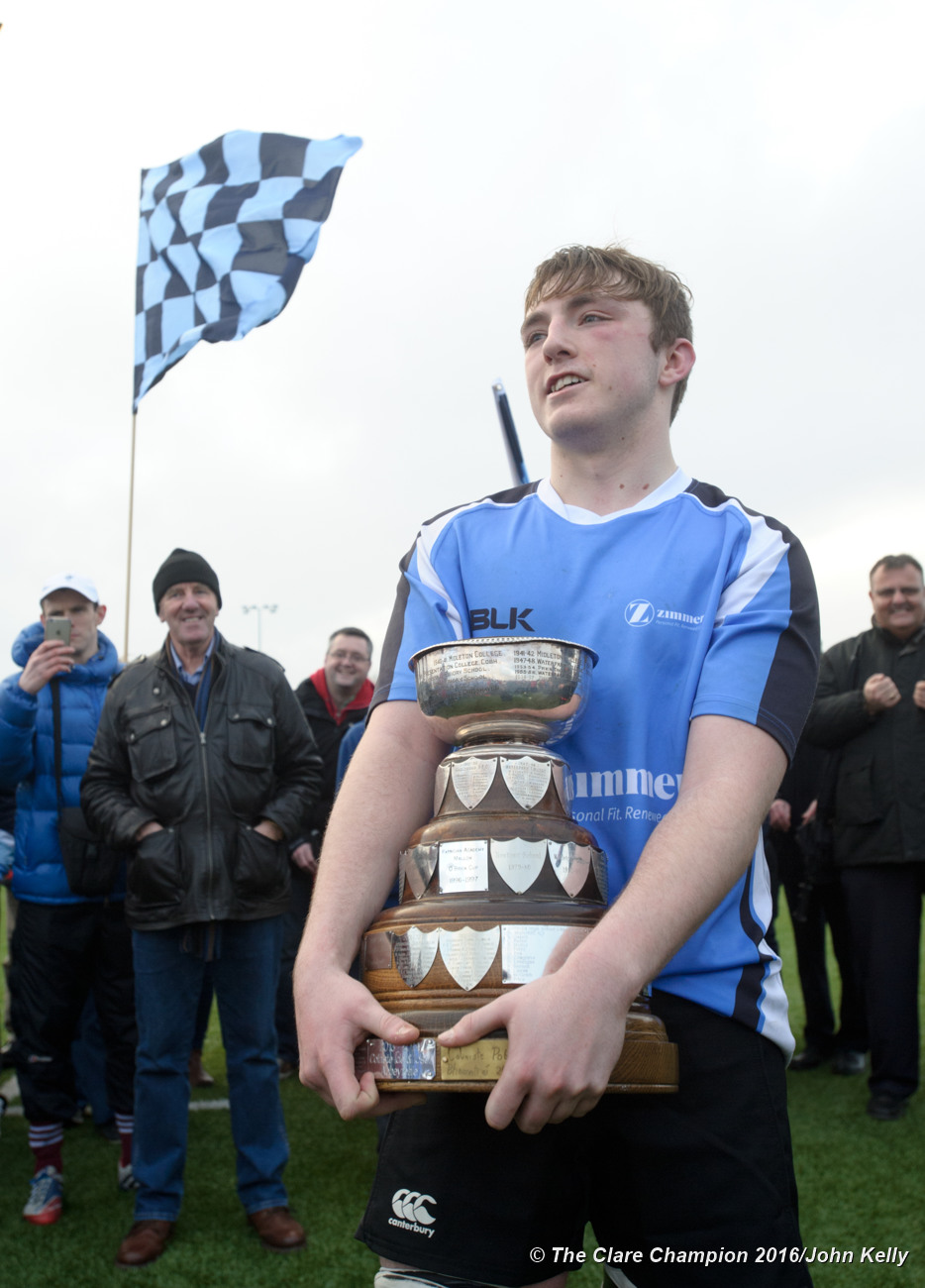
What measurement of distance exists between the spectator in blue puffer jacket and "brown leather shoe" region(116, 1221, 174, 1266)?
0.71 meters

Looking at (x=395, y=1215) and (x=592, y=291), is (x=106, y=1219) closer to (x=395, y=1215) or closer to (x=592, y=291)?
(x=395, y=1215)

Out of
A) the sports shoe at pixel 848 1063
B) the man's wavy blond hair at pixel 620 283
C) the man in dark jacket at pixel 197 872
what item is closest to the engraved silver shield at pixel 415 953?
the man's wavy blond hair at pixel 620 283

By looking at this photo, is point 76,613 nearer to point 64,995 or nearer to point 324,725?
point 64,995

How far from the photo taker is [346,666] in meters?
7.16

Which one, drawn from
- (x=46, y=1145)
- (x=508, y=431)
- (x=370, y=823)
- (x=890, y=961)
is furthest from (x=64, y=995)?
(x=890, y=961)

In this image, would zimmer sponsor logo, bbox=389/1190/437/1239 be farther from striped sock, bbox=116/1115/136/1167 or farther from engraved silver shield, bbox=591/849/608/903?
striped sock, bbox=116/1115/136/1167

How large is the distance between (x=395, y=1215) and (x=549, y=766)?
0.69 meters

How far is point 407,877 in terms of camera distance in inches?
60.4

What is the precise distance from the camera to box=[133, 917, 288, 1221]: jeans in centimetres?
421

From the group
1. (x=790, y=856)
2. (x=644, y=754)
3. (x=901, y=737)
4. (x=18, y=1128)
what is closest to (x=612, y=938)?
(x=644, y=754)

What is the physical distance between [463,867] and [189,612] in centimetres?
377

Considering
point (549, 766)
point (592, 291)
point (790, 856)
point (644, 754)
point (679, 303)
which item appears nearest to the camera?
point (549, 766)

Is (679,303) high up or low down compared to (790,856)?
up

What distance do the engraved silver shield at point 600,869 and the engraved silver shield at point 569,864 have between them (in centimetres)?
2
